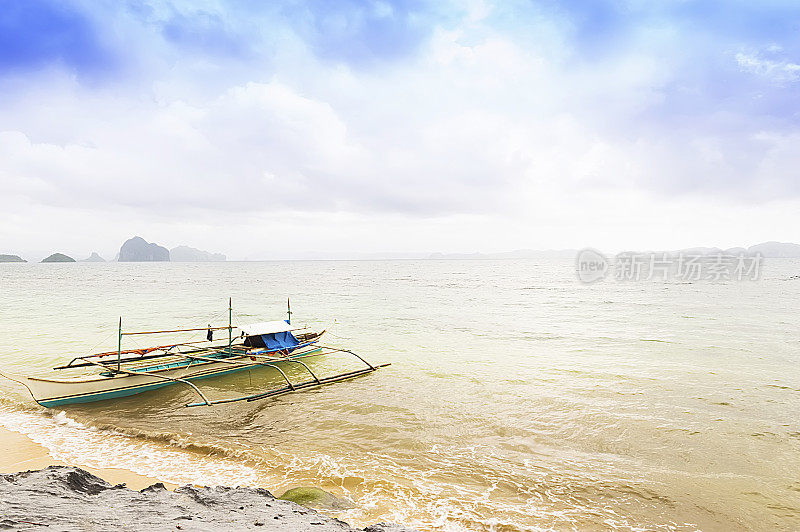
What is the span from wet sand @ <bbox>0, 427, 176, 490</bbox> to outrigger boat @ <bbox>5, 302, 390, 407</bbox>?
1904mm

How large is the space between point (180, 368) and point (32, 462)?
19.1 ft

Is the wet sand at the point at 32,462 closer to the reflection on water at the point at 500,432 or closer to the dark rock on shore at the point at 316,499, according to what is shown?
the reflection on water at the point at 500,432

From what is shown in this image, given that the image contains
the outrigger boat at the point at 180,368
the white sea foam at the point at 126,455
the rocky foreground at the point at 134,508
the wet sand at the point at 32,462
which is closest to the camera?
the rocky foreground at the point at 134,508

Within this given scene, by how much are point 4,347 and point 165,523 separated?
73.9ft

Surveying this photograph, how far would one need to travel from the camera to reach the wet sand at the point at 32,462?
8070mm


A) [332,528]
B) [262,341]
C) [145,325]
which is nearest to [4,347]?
[145,325]

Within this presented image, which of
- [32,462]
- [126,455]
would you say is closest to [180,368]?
[126,455]

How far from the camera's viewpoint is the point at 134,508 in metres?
5.21

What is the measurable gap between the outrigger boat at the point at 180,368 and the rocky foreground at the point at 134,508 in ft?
19.3

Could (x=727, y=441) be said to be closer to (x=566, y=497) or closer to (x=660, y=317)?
(x=566, y=497)

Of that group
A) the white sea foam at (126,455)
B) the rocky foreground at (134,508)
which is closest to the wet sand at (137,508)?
the rocky foreground at (134,508)

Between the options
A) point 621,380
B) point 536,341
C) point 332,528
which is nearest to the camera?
point 332,528

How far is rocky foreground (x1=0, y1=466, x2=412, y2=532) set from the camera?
15.2ft

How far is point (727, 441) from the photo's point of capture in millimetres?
10289
